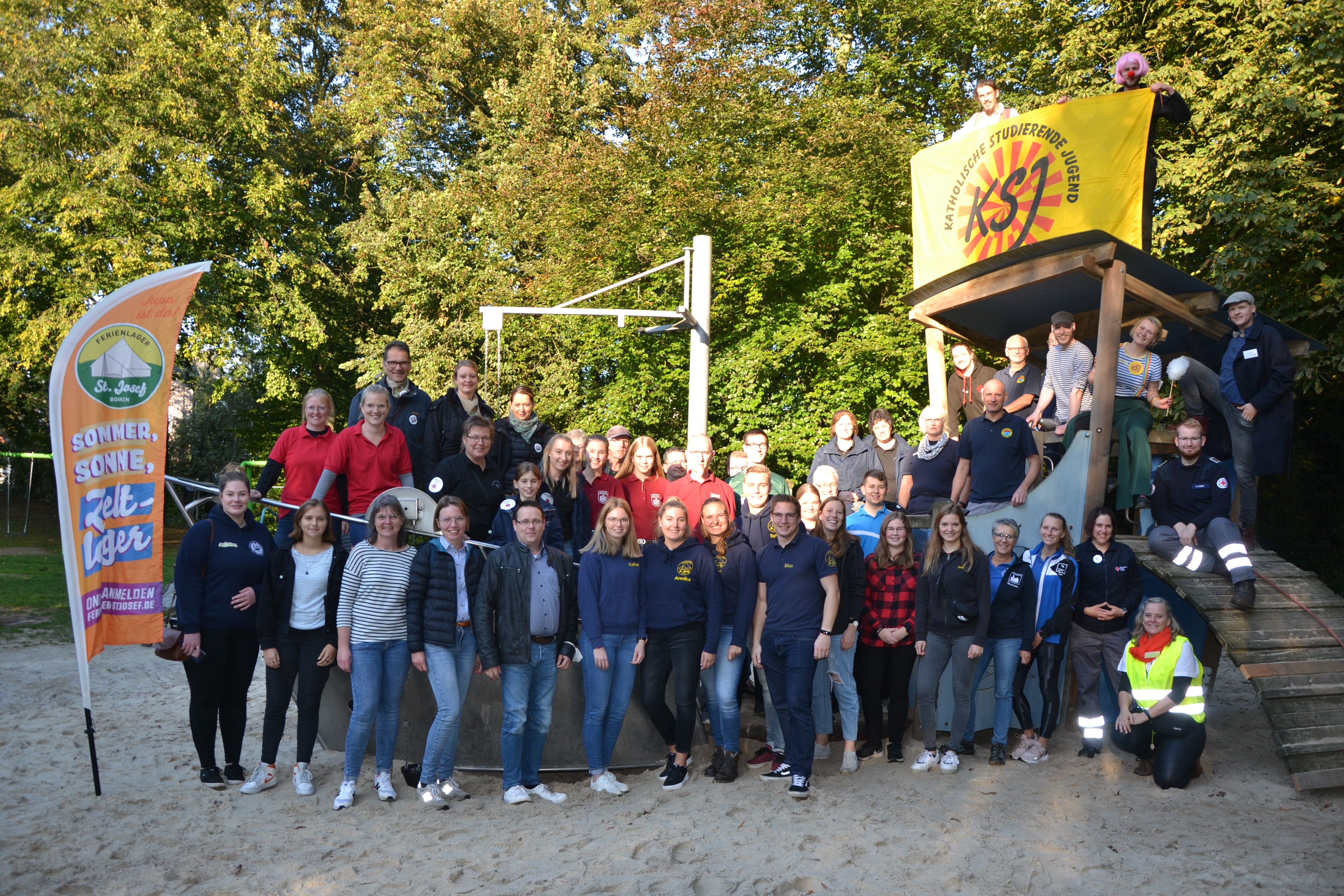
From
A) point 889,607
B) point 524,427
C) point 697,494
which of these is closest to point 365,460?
point 524,427

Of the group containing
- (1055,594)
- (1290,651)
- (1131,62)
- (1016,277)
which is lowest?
(1290,651)

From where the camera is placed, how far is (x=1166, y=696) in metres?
6.28

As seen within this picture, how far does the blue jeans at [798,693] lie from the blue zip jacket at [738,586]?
0.62 feet

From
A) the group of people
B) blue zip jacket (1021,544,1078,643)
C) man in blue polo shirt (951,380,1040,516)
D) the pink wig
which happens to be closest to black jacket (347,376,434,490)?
the group of people

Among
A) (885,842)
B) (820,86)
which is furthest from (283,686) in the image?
(820,86)

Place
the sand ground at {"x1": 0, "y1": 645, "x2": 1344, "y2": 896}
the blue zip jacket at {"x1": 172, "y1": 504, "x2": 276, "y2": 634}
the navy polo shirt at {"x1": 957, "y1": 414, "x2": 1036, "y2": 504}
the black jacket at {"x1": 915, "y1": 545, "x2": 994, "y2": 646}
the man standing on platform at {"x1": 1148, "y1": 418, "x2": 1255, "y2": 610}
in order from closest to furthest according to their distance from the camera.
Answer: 1. the sand ground at {"x1": 0, "y1": 645, "x2": 1344, "y2": 896}
2. the blue zip jacket at {"x1": 172, "y1": 504, "x2": 276, "y2": 634}
3. the black jacket at {"x1": 915, "y1": 545, "x2": 994, "y2": 646}
4. the man standing on platform at {"x1": 1148, "y1": 418, "x2": 1255, "y2": 610}
5. the navy polo shirt at {"x1": 957, "y1": 414, "x2": 1036, "y2": 504}

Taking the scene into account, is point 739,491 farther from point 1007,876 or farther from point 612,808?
point 1007,876

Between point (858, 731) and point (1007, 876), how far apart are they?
2382mm

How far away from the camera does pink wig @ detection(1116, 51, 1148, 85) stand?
7.98 metres

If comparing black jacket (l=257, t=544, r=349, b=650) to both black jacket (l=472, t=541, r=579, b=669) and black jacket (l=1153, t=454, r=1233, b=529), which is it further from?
black jacket (l=1153, t=454, r=1233, b=529)

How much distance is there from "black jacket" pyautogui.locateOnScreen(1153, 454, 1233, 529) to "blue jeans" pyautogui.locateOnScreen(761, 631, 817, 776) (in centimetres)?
305

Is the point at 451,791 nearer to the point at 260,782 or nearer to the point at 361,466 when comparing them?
the point at 260,782

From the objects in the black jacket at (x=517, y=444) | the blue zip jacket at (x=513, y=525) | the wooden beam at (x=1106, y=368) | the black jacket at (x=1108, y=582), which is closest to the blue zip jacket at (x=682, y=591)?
the blue zip jacket at (x=513, y=525)

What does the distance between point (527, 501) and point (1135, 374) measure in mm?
4739
